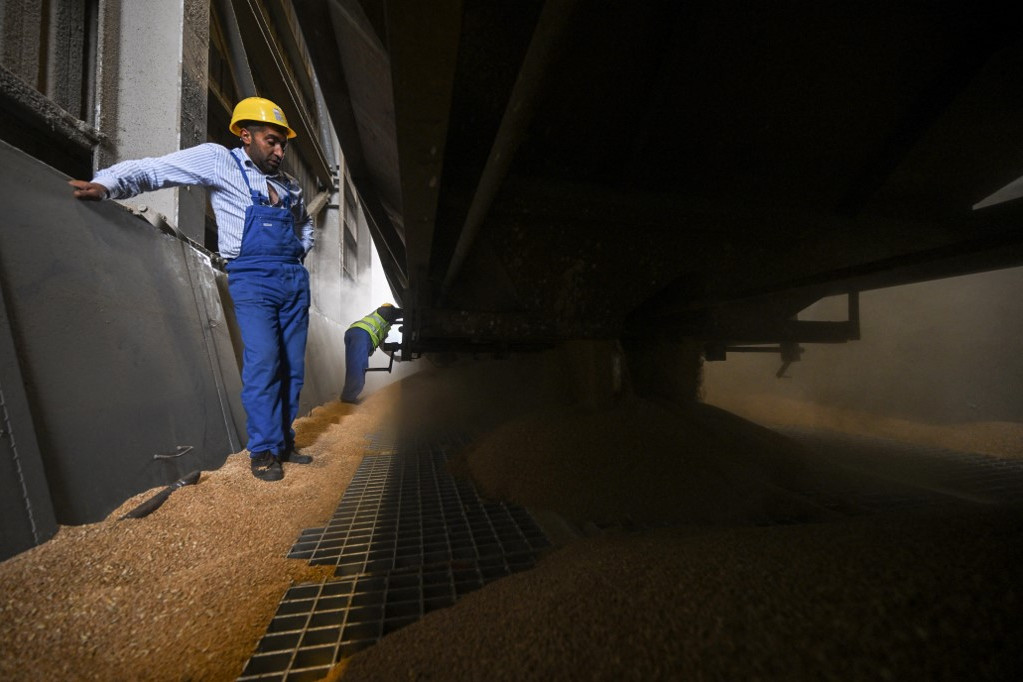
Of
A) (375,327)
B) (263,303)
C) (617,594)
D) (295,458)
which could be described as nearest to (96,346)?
(263,303)

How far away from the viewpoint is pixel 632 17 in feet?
4.70

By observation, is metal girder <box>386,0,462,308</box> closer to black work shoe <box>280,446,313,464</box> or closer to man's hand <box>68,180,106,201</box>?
man's hand <box>68,180,106,201</box>

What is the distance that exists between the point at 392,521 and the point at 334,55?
5.50ft

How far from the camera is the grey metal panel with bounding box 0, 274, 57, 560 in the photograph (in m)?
1.20

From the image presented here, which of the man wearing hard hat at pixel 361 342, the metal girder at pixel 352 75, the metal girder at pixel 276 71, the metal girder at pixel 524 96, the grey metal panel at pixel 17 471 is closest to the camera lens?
the metal girder at pixel 524 96

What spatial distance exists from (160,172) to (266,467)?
1.49 meters

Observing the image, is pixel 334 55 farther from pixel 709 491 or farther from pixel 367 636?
pixel 709 491

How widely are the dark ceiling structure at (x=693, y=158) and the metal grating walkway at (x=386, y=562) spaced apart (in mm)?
725

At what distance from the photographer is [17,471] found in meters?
1.25

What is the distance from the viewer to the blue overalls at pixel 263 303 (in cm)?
224

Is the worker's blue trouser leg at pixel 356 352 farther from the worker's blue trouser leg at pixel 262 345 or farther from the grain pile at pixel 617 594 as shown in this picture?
the grain pile at pixel 617 594

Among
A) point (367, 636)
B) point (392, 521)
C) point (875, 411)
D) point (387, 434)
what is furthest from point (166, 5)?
point (875, 411)

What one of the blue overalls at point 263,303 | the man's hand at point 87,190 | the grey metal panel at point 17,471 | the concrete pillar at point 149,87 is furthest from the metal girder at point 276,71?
the grey metal panel at point 17,471

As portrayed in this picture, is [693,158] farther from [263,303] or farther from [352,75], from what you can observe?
[263,303]
